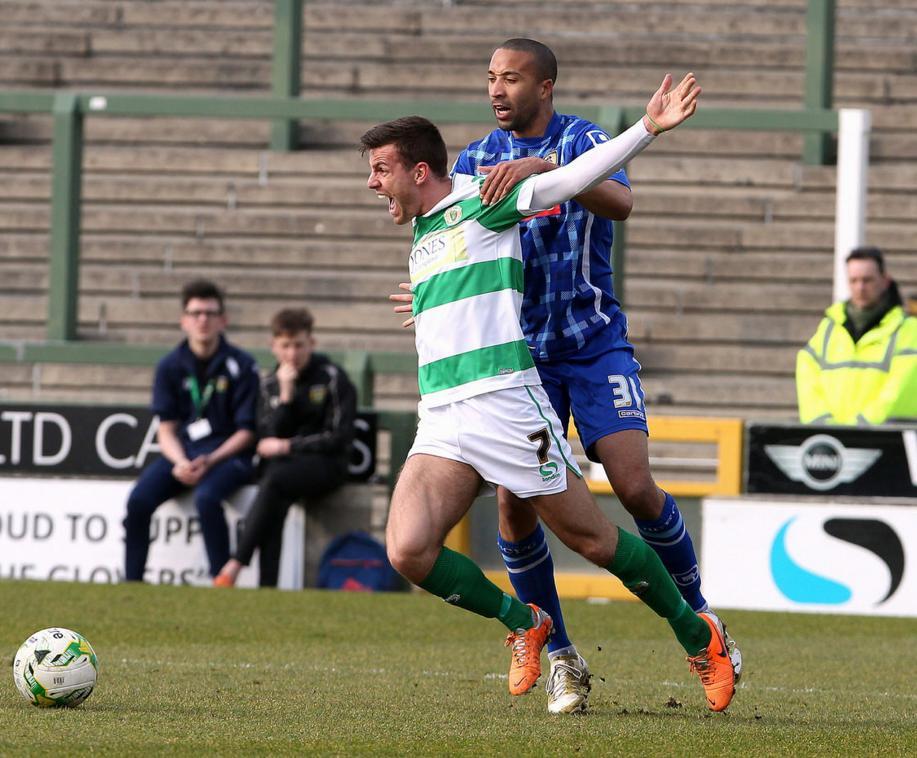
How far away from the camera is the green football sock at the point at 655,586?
17.6 feet

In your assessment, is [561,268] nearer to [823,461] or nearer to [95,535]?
[823,461]

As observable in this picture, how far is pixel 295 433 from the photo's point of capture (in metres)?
10.4

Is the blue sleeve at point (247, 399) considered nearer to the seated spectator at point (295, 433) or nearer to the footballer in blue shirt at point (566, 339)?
the seated spectator at point (295, 433)

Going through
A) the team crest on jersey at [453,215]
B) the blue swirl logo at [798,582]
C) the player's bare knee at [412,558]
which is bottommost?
the blue swirl logo at [798,582]

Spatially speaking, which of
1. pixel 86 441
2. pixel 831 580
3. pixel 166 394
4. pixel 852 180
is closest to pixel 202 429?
pixel 166 394

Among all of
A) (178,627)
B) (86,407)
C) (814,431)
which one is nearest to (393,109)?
(86,407)

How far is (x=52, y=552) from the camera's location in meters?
10.5

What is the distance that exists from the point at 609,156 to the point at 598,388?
0.92m

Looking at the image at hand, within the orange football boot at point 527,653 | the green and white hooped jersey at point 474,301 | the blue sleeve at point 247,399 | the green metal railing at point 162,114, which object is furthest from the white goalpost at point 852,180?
the green and white hooped jersey at point 474,301

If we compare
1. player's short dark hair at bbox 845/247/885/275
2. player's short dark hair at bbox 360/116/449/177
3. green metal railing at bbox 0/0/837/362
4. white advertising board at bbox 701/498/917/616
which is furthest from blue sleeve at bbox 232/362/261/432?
player's short dark hair at bbox 360/116/449/177

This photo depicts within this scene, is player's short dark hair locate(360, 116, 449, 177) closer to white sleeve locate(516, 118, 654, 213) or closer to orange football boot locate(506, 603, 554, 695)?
white sleeve locate(516, 118, 654, 213)

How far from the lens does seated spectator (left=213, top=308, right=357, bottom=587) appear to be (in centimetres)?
1018

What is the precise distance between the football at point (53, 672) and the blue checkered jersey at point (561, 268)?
1759 millimetres

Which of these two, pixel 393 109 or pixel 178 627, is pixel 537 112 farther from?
pixel 393 109
